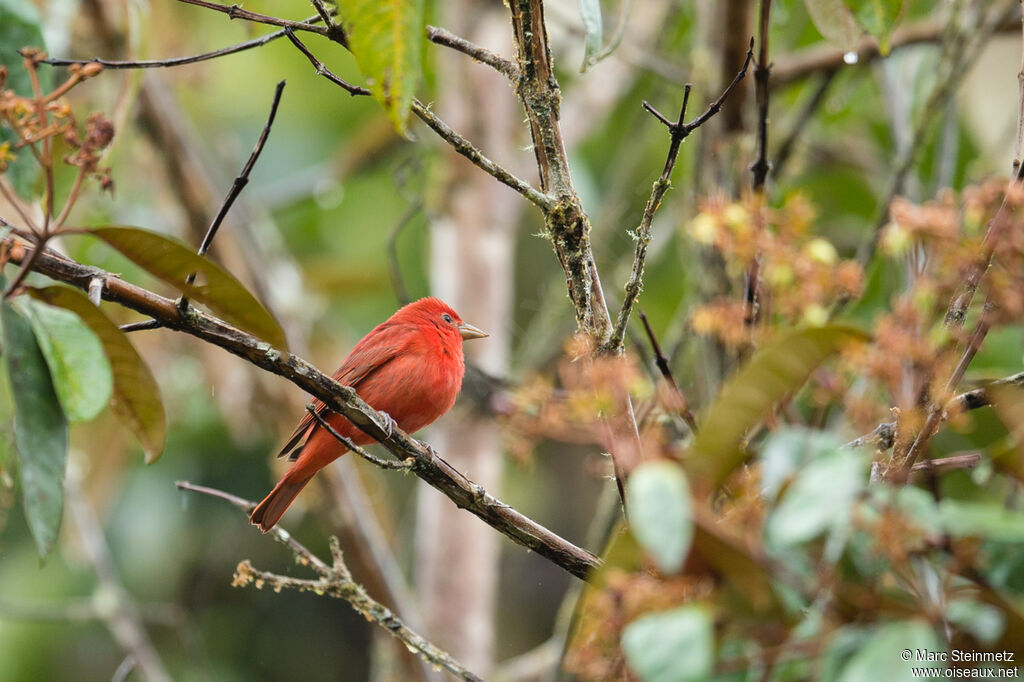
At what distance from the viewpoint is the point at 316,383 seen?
2121 millimetres

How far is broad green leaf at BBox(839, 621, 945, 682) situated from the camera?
1.16 m

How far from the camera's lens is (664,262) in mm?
6957

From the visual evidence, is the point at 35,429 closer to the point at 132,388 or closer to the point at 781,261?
the point at 132,388

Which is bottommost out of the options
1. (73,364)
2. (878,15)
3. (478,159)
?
(73,364)

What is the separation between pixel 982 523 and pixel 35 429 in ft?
5.03

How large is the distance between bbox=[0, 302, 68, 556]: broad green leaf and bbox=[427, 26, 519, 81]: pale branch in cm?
110

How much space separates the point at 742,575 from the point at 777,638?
104 millimetres

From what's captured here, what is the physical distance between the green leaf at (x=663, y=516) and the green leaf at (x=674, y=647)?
0.20ft

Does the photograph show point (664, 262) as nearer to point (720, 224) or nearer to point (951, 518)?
point (720, 224)

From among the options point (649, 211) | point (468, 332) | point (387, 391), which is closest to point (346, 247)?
point (468, 332)

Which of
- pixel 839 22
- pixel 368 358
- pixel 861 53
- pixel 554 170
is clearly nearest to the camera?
pixel 554 170

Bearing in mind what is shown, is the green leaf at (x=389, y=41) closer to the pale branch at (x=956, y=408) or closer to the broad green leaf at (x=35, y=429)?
the broad green leaf at (x=35, y=429)

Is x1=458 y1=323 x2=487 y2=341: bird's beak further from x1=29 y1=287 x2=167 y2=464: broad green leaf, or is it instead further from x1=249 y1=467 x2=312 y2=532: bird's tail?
x1=29 y1=287 x2=167 y2=464: broad green leaf

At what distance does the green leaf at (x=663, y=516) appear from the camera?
119 cm
